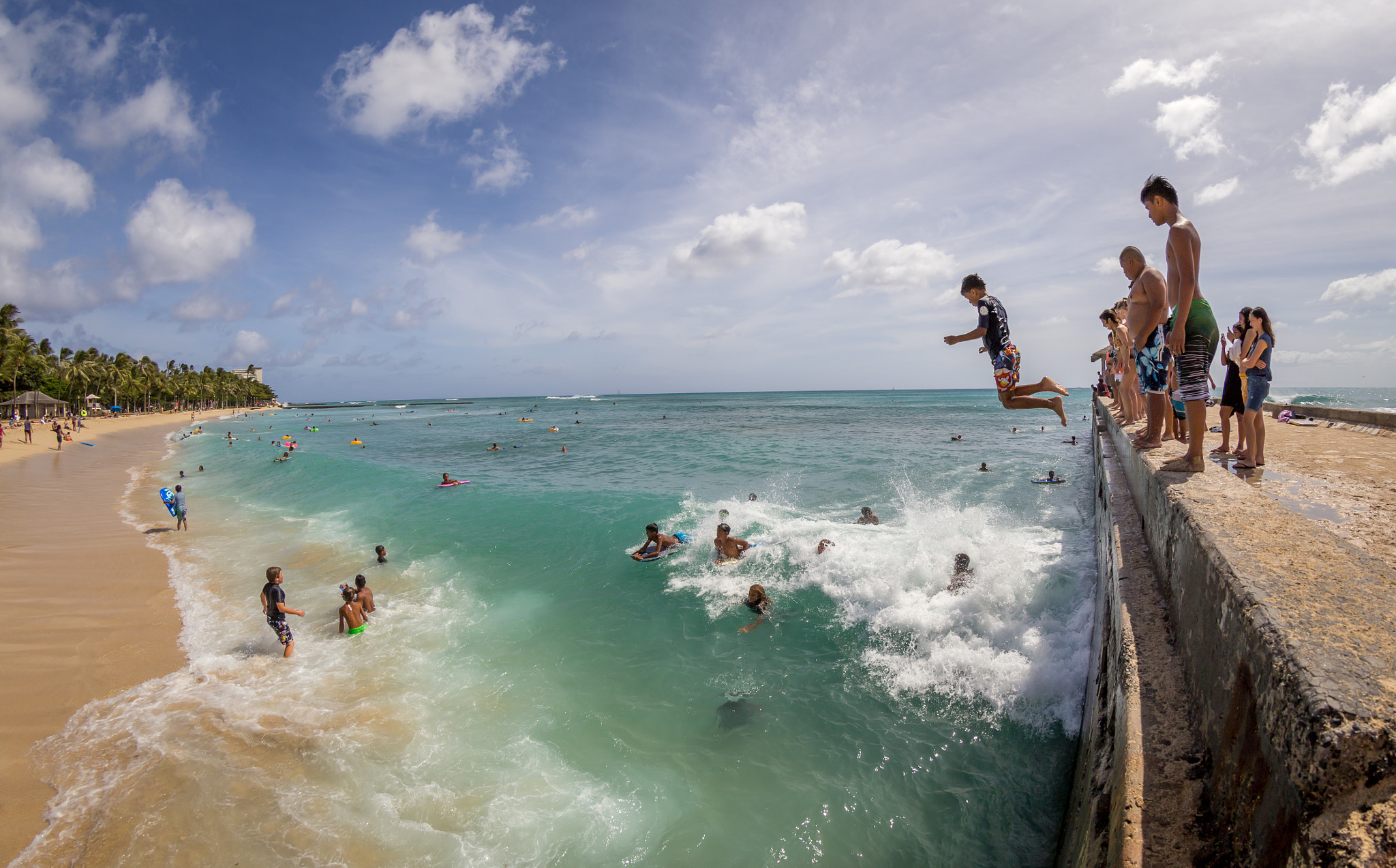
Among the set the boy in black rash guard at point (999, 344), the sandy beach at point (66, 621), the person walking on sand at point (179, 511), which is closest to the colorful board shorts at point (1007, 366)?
the boy in black rash guard at point (999, 344)

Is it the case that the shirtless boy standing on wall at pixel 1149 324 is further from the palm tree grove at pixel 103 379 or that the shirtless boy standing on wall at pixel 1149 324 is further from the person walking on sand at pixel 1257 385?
the palm tree grove at pixel 103 379

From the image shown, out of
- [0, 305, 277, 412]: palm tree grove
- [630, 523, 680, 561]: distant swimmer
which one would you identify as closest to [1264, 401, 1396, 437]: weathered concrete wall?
[630, 523, 680, 561]: distant swimmer

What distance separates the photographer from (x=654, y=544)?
1202cm

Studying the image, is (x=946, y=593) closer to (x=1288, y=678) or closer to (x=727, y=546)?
(x=727, y=546)

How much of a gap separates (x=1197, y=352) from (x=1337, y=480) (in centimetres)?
355

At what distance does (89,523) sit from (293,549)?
24.4ft

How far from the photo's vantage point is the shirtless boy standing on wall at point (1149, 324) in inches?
202

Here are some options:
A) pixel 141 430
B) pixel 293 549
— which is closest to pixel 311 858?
pixel 293 549

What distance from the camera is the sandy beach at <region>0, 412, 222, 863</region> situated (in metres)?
5.77

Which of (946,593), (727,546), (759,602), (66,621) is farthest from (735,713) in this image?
(66,621)

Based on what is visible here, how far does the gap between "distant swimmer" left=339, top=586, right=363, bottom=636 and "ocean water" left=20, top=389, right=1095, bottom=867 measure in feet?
0.93

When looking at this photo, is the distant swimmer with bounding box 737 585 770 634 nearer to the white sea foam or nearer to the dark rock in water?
the white sea foam

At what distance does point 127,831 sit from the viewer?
477cm

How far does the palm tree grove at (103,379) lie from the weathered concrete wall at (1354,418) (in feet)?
274
